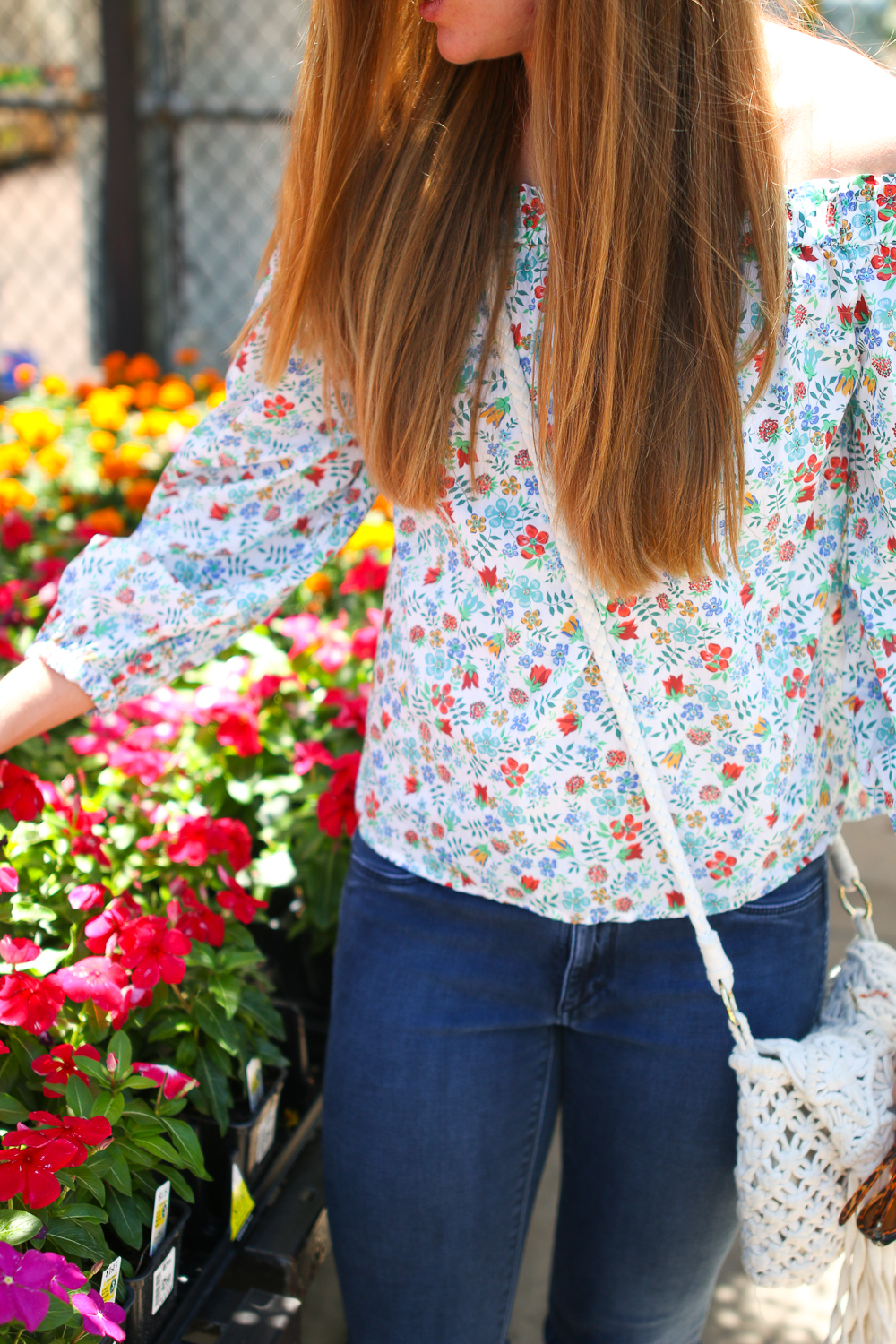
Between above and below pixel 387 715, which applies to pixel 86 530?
above

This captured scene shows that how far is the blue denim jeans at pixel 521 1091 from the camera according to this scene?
107 centimetres

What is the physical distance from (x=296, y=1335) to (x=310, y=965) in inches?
23.8

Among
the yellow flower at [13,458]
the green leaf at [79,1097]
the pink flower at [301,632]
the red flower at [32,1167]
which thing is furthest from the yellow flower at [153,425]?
the red flower at [32,1167]

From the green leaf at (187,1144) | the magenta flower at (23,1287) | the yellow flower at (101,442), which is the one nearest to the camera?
the magenta flower at (23,1287)

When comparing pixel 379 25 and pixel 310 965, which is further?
pixel 310 965

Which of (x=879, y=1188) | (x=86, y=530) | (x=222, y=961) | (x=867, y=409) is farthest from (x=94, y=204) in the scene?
(x=879, y=1188)

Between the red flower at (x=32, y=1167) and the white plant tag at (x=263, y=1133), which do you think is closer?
the red flower at (x=32, y=1167)

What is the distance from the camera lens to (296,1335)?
124 cm

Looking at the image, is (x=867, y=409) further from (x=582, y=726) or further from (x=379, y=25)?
(x=379, y=25)

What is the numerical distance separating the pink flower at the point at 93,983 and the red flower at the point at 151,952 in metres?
0.04

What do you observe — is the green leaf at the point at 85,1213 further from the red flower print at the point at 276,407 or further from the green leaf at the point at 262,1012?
the red flower print at the point at 276,407

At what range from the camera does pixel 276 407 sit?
1106mm

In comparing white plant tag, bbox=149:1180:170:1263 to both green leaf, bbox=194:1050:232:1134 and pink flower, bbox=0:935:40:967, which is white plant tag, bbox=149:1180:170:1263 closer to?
green leaf, bbox=194:1050:232:1134

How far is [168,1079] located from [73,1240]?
0.63ft
